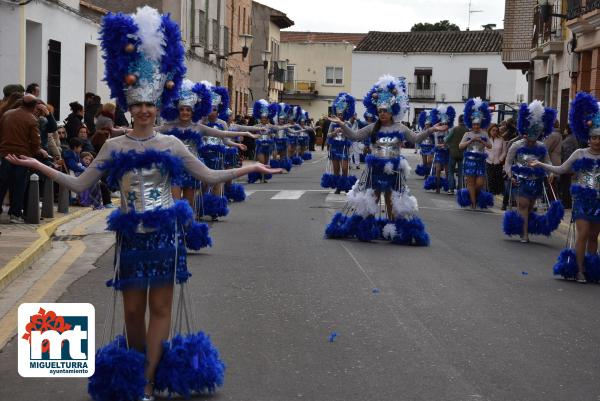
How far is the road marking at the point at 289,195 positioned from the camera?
2369cm

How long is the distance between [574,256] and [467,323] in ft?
11.8

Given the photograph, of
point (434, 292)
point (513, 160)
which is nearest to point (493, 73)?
point (513, 160)

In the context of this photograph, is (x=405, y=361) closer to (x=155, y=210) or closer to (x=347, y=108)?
(x=155, y=210)

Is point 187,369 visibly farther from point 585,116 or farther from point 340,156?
point 340,156

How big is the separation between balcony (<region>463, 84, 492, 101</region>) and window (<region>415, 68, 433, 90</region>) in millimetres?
3014

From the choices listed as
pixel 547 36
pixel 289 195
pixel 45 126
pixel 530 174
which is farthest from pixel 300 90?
pixel 530 174

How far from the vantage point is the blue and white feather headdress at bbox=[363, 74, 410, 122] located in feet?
49.2

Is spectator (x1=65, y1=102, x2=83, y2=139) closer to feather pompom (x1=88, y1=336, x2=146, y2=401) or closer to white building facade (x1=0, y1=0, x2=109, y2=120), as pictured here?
white building facade (x1=0, y1=0, x2=109, y2=120)

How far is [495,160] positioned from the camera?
25109mm

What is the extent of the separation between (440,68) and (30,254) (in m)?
75.1

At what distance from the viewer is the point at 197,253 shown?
43.9 ft

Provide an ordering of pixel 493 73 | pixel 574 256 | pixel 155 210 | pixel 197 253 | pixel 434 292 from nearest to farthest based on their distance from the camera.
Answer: pixel 155 210 < pixel 434 292 < pixel 574 256 < pixel 197 253 < pixel 493 73

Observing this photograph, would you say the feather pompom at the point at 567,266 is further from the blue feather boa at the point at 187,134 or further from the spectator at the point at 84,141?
the spectator at the point at 84,141

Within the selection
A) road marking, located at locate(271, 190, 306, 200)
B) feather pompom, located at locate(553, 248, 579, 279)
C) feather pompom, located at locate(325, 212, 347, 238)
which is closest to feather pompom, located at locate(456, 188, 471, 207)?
road marking, located at locate(271, 190, 306, 200)
